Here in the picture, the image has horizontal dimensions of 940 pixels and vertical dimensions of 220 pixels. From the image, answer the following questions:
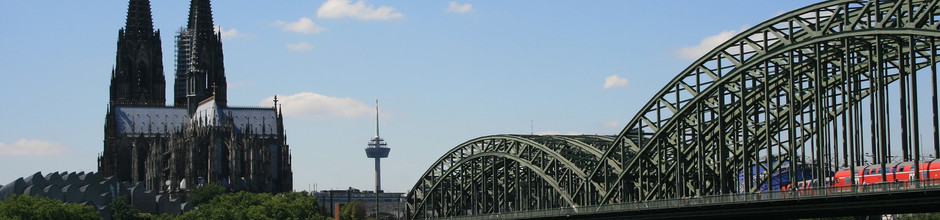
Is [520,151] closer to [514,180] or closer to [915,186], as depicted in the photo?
[514,180]

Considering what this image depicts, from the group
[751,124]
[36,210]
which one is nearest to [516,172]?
[751,124]

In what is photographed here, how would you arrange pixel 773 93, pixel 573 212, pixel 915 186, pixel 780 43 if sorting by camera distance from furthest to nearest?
pixel 573 212 < pixel 773 93 < pixel 780 43 < pixel 915 186

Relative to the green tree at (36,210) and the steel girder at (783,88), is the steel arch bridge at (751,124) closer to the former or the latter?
the steel girder at (783,88)

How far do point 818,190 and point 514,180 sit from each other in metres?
56.1

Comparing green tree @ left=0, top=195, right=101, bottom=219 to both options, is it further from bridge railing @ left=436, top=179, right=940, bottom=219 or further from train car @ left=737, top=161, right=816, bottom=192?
bridge railing @ left=436, top=179, right=940, bottom=219

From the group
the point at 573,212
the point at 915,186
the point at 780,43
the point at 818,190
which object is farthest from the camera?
the point at 573,212

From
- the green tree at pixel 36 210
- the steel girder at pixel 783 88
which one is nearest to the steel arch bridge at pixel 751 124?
the steel girder at pixel 783 88

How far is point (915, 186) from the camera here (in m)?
70.1

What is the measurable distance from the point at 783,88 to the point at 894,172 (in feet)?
32.4

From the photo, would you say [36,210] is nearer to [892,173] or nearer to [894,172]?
[892,173]

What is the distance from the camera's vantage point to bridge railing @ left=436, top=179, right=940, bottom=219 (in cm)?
7138

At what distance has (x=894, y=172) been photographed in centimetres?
8381

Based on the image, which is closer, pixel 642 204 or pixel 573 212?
pixel 642 204

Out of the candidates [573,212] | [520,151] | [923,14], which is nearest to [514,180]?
[520,151]
